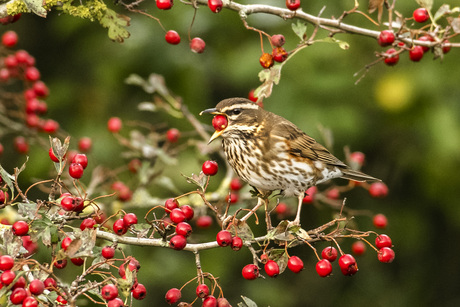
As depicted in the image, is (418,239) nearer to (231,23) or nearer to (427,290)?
(427,290)

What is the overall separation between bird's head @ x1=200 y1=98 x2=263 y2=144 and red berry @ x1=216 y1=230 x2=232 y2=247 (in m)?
0.78

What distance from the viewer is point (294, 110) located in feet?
14.9

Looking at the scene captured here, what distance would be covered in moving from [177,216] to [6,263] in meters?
0.57

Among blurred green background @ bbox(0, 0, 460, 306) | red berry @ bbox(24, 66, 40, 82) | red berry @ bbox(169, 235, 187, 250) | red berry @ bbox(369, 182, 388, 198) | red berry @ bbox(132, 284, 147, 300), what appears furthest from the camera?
blurred green background @ bbox(0, 0, 460, 306)

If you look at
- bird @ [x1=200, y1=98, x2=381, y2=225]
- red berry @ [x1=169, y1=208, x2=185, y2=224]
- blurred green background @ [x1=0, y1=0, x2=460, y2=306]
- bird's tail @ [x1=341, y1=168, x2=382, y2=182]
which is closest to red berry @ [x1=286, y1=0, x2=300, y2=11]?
bird @ [x1=200, y1=98, x2=381, y2=225]

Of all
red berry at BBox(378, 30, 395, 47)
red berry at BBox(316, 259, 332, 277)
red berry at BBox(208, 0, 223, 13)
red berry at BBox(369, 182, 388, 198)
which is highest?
red berry at BBox(378, 30, 395, 47)

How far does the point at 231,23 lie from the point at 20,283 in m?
3.46

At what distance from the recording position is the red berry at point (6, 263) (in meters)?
1.71

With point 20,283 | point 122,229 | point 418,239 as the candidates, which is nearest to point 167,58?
point 418,239

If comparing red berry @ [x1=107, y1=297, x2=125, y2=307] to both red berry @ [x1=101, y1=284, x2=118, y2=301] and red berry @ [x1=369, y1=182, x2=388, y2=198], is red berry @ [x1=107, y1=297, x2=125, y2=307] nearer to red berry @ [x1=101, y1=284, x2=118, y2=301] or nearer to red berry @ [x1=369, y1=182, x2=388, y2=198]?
red berry @ [x1=101, y1=284, x2=118, y2=301]

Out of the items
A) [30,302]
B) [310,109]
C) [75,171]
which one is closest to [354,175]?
[310,109]

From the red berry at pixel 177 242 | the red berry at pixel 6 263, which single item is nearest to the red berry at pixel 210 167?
the red berry at pixel 177 242

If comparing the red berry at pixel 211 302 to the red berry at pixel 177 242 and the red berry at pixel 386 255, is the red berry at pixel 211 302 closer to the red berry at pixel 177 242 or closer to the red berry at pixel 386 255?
the red berry at pixel 177 242

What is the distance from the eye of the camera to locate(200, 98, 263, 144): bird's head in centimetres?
284
